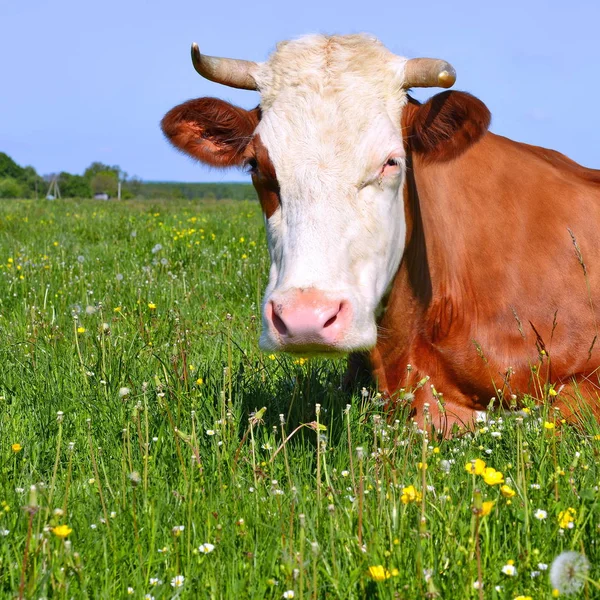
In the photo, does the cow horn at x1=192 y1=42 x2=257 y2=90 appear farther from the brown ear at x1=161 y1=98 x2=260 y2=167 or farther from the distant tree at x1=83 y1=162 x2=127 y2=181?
the distant tree at x1=83 y1=162 x2=127 y2=181

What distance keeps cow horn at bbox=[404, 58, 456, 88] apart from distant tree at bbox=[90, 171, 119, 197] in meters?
99.0

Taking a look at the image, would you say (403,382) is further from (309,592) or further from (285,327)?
(309,592)

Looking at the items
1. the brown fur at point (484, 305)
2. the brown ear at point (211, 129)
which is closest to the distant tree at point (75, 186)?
the brown ear at point (211, 129)

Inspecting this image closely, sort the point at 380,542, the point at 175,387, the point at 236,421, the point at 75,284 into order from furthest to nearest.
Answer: the point at 75,284 < the point at 175,387 < the point at 236,421 < the point at 380,542

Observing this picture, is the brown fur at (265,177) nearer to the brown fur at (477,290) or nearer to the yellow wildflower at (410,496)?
the brown fur at (477,290)

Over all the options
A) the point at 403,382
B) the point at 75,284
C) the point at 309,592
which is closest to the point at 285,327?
the point at 309,592

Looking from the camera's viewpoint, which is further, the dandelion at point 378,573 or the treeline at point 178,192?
the treeline at point 178,192

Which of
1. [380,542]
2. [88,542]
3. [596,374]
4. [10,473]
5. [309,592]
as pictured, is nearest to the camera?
[309,592]

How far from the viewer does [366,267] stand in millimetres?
3814

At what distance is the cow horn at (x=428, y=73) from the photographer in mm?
4246

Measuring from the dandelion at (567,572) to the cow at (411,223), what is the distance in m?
1.46

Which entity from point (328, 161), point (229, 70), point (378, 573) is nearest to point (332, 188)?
point (328, 161)

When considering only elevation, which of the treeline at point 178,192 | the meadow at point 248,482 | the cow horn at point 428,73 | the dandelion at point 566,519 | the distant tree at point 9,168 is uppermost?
the distant tree at point 9,168

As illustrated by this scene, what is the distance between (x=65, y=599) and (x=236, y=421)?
179 cm
